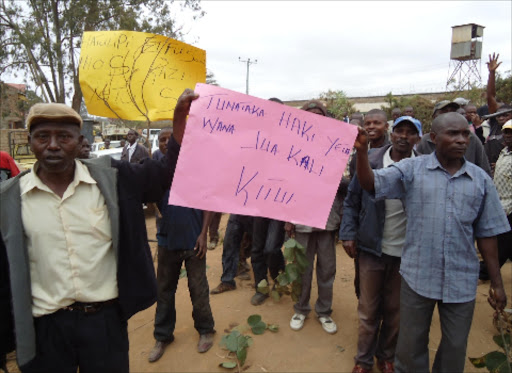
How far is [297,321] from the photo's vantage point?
3539 millimetres

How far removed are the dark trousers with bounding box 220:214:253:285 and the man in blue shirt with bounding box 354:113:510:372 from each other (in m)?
2.48

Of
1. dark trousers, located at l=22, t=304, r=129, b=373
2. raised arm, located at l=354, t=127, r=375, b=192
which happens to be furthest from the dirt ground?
raised arm, located at l=354, t=127, r=375, b=192

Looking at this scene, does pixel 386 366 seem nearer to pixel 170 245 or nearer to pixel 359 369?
pixel 359 369

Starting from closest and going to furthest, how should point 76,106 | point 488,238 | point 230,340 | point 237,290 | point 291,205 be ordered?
point 291,205 → point 488,238 → point 230,340 → point 237,290 → point 76,106

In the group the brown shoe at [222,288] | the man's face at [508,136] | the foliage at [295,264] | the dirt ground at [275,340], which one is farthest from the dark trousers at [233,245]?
the man's face at [508,136]

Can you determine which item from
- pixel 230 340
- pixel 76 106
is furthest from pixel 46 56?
pixel 230 340

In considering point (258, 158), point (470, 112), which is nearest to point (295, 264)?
point (258, 158)

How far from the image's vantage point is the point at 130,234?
1.79 meters

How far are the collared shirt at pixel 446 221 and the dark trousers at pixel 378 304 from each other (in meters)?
0.48

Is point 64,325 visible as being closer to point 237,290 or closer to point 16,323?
point 16,323

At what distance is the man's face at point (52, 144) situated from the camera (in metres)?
1.65

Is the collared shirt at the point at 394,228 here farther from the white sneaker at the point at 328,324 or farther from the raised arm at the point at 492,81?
the raised arm at the point at 492,81

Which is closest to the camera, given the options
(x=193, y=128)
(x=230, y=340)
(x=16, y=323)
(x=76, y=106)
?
(x=16, y=323)

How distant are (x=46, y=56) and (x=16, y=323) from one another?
14103 millimetres
